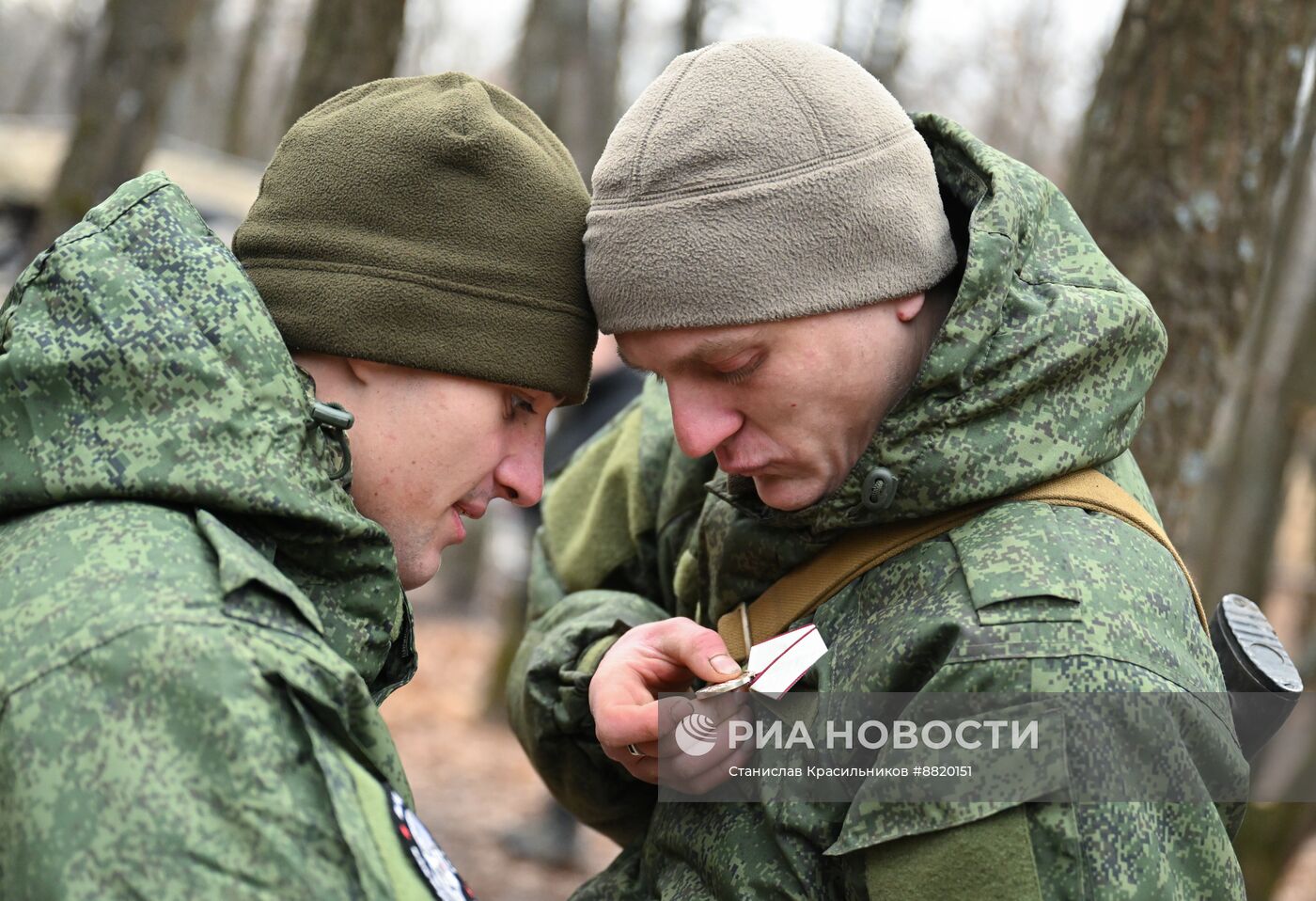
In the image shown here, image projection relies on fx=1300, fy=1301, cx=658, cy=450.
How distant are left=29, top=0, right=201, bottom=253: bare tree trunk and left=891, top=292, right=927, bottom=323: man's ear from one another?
559cm

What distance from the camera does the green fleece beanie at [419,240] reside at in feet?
7.60

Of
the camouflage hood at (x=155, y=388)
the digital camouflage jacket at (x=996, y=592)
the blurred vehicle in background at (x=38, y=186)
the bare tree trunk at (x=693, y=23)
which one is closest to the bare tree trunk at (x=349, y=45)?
the digital camouflage jacket at (x=996, y=592)

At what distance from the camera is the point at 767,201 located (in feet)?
7.43

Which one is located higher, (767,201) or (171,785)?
(767,201)

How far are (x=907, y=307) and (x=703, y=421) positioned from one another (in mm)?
429

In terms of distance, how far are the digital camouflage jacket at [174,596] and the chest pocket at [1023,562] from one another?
3.21ft

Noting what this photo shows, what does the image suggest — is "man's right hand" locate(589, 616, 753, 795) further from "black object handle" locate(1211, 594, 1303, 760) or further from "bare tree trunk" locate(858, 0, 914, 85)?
"bare tree trunk" locate(858, 0, 914, 85)

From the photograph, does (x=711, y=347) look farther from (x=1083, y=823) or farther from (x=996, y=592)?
(x=1083, y=823)

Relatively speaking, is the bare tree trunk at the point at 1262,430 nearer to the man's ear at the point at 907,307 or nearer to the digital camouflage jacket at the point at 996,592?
the digital camouflage jacket at the point at 996,592

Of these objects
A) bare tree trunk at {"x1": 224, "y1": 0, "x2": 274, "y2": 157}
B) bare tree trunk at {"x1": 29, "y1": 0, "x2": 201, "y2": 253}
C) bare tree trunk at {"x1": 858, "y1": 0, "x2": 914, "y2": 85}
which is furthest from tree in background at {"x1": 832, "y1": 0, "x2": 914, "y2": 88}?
bare tree trunk at {"x1": 224, "y1": 0, "x2": 274, "y2": 157}

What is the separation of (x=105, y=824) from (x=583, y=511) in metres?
1.91

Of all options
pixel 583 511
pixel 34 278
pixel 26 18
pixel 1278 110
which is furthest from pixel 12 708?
pixel 26 18

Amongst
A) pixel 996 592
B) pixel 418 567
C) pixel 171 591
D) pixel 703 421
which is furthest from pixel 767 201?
pixel 171 591

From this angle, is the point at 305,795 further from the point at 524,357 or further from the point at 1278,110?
the point at 1278,110
